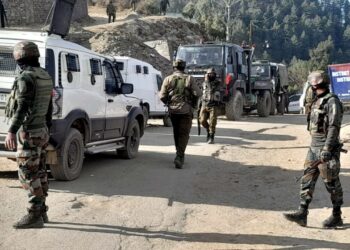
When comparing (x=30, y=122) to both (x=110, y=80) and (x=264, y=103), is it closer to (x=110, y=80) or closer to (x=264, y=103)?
(x=110, y=80)

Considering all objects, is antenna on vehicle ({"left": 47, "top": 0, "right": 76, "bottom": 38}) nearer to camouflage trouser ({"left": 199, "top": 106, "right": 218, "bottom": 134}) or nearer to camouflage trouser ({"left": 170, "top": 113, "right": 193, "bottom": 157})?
camouflage trouser ({"left": 170, "top": 113, "right": 193, "bottom": 157})

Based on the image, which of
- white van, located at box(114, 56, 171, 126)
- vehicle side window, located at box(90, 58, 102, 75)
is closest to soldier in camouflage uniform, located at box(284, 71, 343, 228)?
vehicle side window, located at box(90, 58, 102, 75)

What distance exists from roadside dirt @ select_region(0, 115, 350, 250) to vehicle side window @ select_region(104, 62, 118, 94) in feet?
4.31

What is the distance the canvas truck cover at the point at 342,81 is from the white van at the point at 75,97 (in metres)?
10.8

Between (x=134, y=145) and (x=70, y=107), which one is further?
(x=134, y=145)

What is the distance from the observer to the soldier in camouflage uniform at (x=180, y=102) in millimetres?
8773

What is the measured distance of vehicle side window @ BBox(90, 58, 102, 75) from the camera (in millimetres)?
8086

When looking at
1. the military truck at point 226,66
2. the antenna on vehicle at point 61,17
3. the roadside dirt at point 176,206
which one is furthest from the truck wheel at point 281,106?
the antenna on vehicle at point 61,17

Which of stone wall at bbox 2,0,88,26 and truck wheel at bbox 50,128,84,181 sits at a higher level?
stone wall at bbox 2,0,88,26

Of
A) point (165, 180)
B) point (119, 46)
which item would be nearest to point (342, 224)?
point (165, 180)

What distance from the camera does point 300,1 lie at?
132500 millimetres

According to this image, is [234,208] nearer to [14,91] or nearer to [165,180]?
[165,180]

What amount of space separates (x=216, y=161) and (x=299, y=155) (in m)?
2.12

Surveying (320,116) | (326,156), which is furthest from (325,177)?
(320,116)
